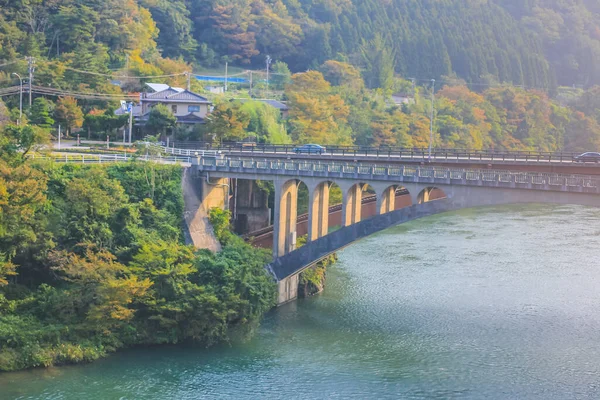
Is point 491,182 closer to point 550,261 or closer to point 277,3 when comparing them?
point 550,261

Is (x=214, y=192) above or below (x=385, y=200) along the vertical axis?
below

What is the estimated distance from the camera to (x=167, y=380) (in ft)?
117

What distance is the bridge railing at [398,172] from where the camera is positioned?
39.8 metres

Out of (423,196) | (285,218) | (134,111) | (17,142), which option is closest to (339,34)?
(134,111)

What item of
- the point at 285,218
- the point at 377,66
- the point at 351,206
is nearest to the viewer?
the point at 351,206

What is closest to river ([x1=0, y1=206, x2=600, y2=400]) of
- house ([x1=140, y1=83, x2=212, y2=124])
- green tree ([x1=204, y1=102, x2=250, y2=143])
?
green tree ([x1=204, y1=102, x2=250, y2=143])

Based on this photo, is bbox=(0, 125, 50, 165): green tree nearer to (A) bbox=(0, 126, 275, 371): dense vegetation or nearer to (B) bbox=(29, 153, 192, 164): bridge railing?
(A) bbox=(0, 126, 275, 371): dense vegetation

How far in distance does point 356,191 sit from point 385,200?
235 centimetres

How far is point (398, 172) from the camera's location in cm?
4394

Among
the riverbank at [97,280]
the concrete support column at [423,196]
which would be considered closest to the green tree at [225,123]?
the riverbank at [97,280]

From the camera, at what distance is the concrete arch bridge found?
4003cm

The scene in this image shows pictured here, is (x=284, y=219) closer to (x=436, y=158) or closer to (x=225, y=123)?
(x=436, y=158)

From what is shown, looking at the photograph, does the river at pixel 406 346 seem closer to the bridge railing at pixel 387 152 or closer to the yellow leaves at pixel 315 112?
the bridge railing at pixel 387 152

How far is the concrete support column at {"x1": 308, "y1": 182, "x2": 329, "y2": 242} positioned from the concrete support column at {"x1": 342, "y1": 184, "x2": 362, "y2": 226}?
1.77 metres
